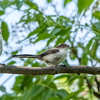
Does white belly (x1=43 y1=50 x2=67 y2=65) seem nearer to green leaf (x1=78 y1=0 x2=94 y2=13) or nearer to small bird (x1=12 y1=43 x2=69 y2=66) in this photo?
small bird (x1=12 y1=43 x2=69 y2=66)

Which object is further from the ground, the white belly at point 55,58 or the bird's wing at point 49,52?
the bird's wing at point 49,52

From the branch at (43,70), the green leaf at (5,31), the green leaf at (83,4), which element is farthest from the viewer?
the green leaf at (5,31)

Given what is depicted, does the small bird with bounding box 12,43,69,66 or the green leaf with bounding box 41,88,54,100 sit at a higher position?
the small bird with bounding box 12,43,69,66

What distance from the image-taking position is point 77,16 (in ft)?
7.01

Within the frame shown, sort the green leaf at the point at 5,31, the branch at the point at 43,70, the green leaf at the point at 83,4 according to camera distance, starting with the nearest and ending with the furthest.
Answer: the branch at the point at 43,70
the green leaf at the point at 83,4
the green leaf at the point at 5,31

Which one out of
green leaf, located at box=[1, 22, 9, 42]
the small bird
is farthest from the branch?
green leaf, located at box=[1, 22, 9, 42]

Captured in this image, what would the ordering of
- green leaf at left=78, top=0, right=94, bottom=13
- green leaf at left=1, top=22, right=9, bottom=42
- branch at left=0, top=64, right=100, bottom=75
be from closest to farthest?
1. branch at left=0, top=64, right=100, bottom=75
2. green leaf at left=78, top=0, right=94, bottom=13
3. green leaf at left=1, top=22, right=9, bottom=42

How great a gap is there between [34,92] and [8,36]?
47 cm

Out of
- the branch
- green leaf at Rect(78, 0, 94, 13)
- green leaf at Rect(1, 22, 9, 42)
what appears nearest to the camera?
the branch

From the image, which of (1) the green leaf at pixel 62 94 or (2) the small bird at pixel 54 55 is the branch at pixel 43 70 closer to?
(1) the green leaf at pixel 62 94

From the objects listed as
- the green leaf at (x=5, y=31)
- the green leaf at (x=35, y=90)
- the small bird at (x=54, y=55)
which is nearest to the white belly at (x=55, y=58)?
the small bird at (x=54, y=55)

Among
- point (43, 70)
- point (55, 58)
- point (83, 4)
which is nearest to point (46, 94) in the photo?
point (55, 58)

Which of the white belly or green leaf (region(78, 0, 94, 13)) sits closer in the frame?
green leaf (region(78, 0, 94, 13))

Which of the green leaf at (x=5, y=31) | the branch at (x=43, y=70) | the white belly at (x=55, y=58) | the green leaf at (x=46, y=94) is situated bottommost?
the green leaf at (x=46, y=94)
